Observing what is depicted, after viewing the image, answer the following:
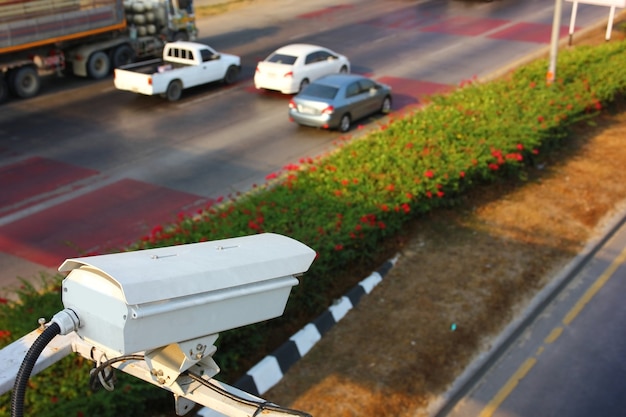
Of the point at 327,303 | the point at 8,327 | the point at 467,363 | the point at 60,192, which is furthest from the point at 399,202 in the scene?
the point at 60,192

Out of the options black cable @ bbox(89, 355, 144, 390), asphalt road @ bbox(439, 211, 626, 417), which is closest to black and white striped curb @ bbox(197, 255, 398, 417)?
asphalt road @ bbox(439, 211, 626, 417)

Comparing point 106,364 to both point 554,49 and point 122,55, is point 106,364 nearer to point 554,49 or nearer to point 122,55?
point 554,49

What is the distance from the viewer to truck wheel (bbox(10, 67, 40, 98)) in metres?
22.9

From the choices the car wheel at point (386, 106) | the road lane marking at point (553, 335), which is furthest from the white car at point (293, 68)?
the road lane marking at point (553, 335)

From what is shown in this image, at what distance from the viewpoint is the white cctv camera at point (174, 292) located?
3.48 m

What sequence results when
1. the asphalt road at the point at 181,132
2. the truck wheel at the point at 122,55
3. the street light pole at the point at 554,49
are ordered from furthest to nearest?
the truck wheel at the point at 122,55
the street light pole at the point at 554,49
the asphalt road at the point at 181,132

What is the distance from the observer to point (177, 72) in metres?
22.7

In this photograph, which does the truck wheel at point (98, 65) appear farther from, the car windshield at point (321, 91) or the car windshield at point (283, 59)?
the car windshield at point (321, 91)

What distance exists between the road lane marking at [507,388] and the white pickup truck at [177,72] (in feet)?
50.1

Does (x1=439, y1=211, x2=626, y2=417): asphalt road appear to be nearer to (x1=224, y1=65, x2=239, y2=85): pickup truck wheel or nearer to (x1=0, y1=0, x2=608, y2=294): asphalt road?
(x1=0, y1=0, x2=608, y2=294): asphalt road

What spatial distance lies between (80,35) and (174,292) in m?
22.8

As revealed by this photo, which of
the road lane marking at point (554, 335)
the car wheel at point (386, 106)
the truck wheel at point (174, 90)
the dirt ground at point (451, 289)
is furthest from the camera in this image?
the truck wheel at point (174, 90)

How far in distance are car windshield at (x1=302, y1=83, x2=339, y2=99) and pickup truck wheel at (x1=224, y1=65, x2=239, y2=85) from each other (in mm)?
4961

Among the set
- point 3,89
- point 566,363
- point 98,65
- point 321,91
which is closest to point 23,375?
point 566,363
